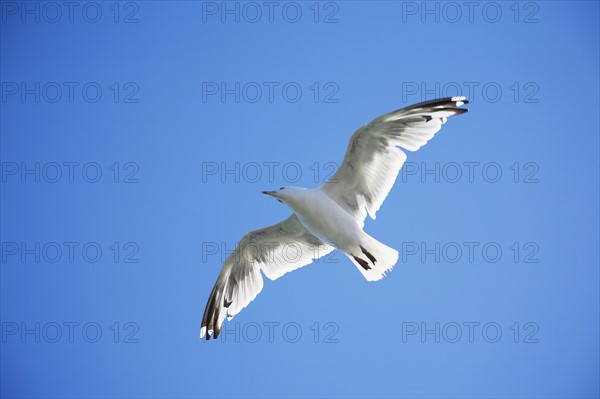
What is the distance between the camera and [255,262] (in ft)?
25.5

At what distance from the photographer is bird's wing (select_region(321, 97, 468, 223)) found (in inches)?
262

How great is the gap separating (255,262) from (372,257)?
1.54 metres

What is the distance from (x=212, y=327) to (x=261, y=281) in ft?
2.53

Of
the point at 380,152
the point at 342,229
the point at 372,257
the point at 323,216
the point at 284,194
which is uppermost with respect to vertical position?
the point at 380,152

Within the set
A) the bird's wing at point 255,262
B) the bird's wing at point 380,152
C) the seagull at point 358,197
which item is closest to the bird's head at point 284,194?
the seagull at point 358,197

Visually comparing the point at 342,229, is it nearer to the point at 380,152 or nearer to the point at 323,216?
the point at 323,216

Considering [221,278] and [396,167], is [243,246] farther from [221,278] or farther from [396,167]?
[396,167]

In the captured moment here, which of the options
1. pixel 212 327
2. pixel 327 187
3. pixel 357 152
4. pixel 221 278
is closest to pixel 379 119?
pixel 357 152

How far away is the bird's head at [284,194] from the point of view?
670cm

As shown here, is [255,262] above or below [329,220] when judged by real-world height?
below

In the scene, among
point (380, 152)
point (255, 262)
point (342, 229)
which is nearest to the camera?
point (342, 229)

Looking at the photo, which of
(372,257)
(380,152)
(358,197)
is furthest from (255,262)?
(380,152)

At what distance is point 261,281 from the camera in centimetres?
782

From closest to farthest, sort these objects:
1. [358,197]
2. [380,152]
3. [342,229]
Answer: [342,229] < [380,152] < [358,197]
